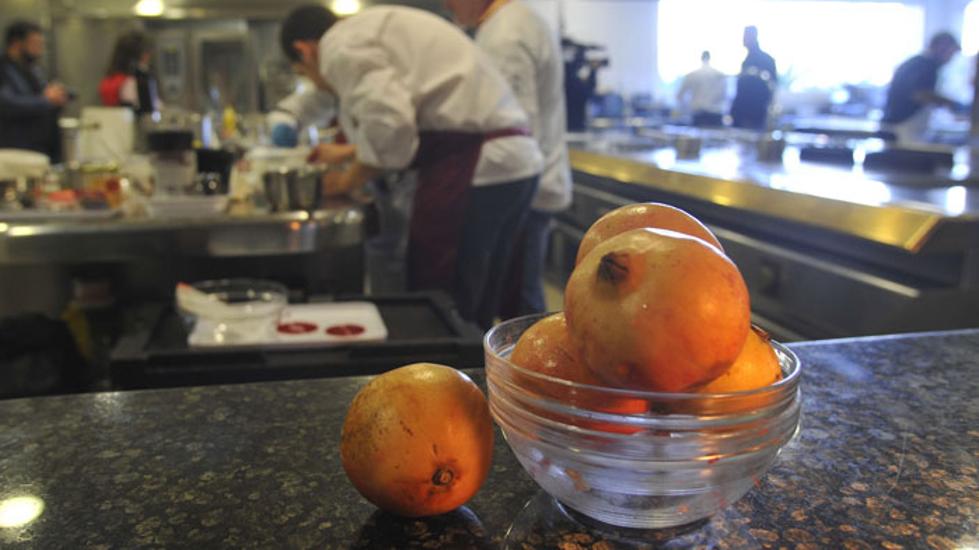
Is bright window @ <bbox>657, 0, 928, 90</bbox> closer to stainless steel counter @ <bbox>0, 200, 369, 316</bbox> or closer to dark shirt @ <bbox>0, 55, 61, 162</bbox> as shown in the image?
dark shirt @ <bbox>0, 55, 61, 162</bbox>

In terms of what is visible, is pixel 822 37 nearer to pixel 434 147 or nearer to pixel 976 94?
pixel 976 94

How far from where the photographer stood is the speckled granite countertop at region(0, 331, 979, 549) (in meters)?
0.55

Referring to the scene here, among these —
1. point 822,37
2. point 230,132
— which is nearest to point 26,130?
point 230,132

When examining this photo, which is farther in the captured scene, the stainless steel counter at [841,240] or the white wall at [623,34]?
the white wall at [623,34]

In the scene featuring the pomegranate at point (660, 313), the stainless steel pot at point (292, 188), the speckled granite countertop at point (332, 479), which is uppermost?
the pomegranate at point (660, 313)

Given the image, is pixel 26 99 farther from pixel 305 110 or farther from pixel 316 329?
pixel 316 329

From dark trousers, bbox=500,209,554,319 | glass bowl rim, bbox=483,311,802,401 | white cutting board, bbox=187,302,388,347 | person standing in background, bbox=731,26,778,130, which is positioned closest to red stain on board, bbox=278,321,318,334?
white cutting board, bbox=187,302,388,347

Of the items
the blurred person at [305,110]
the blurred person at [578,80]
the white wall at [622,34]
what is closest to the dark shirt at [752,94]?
the blurred person at [578,80]

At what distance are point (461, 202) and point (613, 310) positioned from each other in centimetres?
220

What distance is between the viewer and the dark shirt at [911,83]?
5.94 metres

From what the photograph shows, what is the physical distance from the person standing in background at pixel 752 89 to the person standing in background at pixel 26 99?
162 inches

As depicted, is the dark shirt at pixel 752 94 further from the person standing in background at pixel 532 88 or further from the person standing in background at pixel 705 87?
the person standing in background at pixel 705 87

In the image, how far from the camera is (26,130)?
17.5ft

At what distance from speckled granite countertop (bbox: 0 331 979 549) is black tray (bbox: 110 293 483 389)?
1.87 ft
